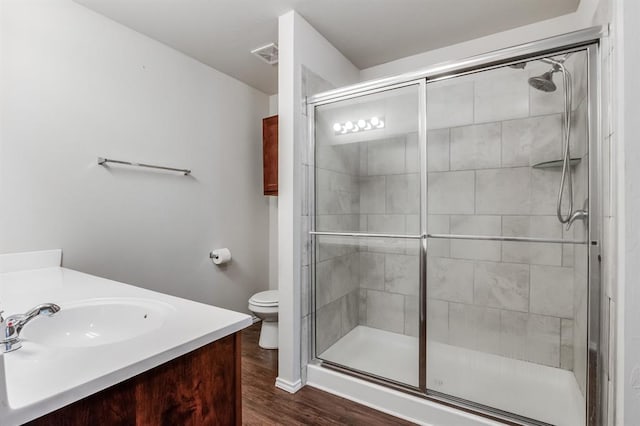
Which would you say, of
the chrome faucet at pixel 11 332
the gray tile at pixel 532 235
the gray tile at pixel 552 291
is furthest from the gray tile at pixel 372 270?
the chrome faucet at pixel 11 332

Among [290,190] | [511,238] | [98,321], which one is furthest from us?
[290,190]

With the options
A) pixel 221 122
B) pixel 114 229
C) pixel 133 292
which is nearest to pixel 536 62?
pixel 133 292

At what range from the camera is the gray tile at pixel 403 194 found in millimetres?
1960

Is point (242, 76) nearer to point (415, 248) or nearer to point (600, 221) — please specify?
point (415, 248)

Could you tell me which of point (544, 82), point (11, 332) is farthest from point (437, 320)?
point (11, 332)

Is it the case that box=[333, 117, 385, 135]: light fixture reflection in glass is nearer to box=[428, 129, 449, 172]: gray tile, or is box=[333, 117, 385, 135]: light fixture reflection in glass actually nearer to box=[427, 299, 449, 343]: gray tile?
box=[428, 129, 449, 172]: gray tile

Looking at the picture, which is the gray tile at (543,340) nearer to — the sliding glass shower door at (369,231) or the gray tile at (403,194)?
the sliding glass shower door at (369,231)

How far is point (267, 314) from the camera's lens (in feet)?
7.70

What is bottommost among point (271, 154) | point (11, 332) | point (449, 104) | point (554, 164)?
point (11, 332)

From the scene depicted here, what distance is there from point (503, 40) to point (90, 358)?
111 inches

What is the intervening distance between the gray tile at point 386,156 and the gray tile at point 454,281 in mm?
700

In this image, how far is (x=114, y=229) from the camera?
6.43 feet

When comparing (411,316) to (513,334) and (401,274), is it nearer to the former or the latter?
(401,274)

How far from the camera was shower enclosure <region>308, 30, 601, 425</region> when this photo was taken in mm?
1470
